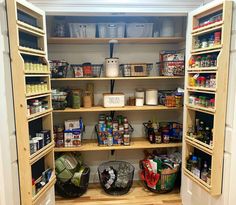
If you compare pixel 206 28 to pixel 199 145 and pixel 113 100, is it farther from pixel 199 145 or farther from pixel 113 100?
pixel 113 100

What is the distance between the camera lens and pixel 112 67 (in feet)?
8.10

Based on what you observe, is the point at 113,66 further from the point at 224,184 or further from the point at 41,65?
the point at 224,184

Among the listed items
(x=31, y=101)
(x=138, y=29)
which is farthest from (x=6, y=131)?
(x=138, y=29)

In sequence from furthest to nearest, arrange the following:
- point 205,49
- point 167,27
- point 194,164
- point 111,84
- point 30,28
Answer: point 111,84, point 167,27, point 194,164, point 205,49, point 30,28

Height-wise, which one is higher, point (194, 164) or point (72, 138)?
point (72, 138)

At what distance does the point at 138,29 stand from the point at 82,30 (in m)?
0.64

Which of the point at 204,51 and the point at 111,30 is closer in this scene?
the point at 204,51

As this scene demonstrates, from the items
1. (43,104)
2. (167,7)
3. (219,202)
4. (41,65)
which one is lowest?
(219,202)

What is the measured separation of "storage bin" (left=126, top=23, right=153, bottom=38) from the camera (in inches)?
97.5

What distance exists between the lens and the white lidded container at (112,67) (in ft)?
8.07

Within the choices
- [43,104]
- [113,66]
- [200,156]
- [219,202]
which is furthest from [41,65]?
[219,202]

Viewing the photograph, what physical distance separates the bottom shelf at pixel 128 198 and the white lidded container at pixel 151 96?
1.07 metres

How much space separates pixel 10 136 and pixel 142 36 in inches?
69.0

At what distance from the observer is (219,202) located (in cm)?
172
